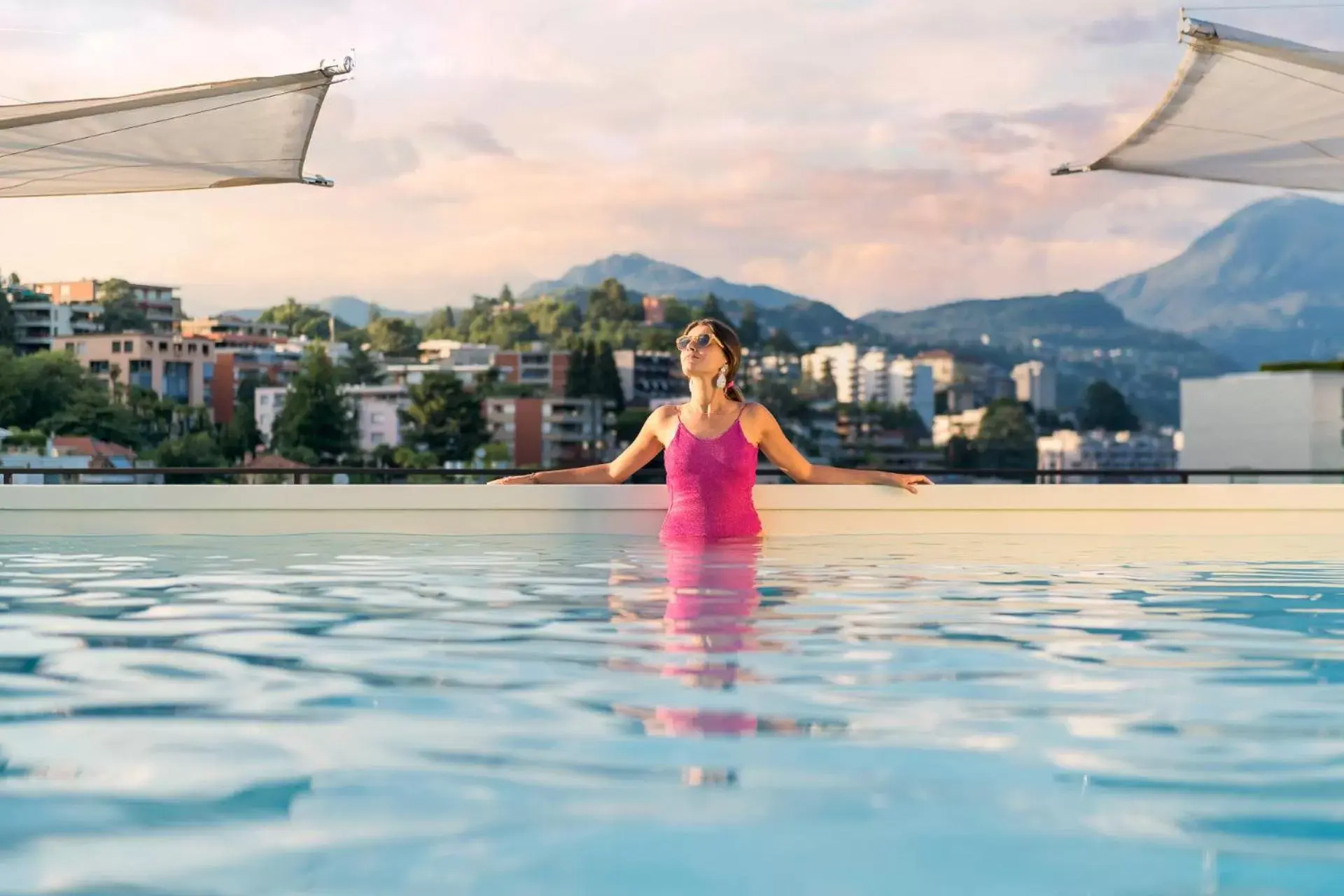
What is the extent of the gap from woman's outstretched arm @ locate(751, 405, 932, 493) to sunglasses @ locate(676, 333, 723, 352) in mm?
236

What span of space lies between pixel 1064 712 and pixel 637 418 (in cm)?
10238

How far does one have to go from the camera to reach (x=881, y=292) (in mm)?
83000

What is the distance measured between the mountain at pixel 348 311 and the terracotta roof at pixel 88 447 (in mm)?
10747

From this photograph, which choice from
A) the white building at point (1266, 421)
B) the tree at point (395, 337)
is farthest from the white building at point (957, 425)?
the white building at point (1266, 421)

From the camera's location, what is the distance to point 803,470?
4.80 meters

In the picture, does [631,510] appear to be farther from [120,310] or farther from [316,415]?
[120,310]

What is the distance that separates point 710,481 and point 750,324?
80.4 metres

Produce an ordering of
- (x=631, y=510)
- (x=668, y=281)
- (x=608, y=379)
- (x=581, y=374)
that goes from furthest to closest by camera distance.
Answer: (x=608, y=379), (x=581, y=374), (x=668, y=281), (x=631, y=510)

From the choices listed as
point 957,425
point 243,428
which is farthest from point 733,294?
point 243,428

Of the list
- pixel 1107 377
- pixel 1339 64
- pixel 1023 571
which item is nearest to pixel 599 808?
pixel 1023 571

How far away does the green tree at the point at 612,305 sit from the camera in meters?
88.1

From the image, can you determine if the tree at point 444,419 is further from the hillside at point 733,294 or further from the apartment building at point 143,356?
the hillside at point 733,294

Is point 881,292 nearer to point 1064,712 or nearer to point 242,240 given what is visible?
point 242,240

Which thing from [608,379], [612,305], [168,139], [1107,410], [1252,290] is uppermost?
[1252,290]
